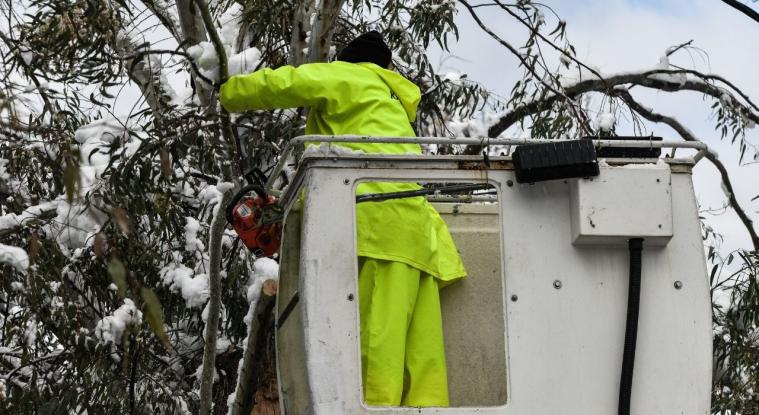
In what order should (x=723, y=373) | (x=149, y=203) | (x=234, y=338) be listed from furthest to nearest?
(x=723, y=373), (x=234, y=338), (x=149, y=203)

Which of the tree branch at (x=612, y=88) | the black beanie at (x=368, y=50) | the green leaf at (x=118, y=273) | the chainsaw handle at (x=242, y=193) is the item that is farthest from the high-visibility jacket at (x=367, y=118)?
the tree branch at (x=612, y=88)

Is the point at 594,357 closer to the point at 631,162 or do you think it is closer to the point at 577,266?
the point at 577,266

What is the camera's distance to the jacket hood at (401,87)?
16.3 feet

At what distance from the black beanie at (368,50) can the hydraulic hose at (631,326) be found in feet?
5.35

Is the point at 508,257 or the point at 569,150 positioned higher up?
the point at 569,150

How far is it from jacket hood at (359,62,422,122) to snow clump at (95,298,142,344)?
236cm

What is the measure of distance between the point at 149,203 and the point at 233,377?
147 centimetres

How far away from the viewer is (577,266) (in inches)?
152

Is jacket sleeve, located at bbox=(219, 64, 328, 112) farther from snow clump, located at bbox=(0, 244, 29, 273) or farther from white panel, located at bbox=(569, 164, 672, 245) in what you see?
snow clump, located at bbox=(0, 244, 29, 273)

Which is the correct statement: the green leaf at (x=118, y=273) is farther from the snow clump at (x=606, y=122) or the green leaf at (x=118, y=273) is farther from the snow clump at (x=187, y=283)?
the snow clump at (x=606, y=122)

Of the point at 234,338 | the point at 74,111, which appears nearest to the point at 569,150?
the point at 234,338

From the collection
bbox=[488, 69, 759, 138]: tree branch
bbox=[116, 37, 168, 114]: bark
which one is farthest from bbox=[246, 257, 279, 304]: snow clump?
bbox=[488, 69, 759, 138]: tree branch

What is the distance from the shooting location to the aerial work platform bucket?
3742mm

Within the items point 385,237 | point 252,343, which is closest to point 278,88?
point 385,237
